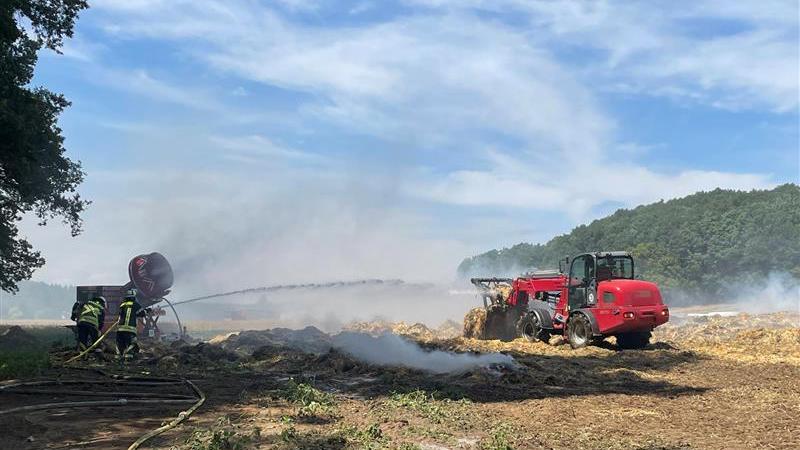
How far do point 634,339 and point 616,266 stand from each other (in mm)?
2218

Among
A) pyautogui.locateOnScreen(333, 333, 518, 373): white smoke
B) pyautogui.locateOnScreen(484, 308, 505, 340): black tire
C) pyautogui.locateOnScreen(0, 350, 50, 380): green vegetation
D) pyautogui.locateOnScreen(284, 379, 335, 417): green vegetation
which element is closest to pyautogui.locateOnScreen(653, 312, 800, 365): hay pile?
pyautogui.locateOnScreen(484, 308, 505, 340): black tire

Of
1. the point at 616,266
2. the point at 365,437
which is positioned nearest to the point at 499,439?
the point at 365,437

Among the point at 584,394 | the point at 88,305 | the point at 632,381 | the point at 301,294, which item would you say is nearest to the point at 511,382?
the point at 584,394

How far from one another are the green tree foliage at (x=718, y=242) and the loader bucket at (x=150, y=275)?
187 ft

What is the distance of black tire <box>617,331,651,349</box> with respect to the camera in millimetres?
18375

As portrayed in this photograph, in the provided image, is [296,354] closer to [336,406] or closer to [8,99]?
[336,406]

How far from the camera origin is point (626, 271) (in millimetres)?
18656

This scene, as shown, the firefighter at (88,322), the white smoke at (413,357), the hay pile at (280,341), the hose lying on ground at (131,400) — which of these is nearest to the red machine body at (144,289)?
the hay pile at (280,341)

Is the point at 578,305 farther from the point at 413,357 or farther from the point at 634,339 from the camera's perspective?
the point at 413,357

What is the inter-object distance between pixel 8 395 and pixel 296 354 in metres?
7.72

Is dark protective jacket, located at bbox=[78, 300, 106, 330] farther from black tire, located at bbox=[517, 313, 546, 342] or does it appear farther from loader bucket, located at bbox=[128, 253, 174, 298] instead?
black tire, located at bbox=[517, 313, 546, 342]

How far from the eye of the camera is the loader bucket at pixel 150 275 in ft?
80.2

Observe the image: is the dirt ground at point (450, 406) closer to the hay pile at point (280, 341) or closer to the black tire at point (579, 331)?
the black tire at point (579, 331)

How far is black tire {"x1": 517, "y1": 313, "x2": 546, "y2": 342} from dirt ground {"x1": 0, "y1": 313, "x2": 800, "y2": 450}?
10.2 feet
